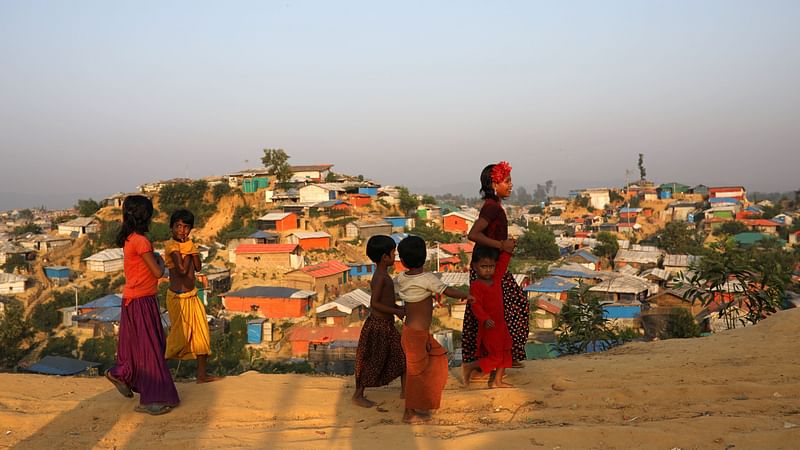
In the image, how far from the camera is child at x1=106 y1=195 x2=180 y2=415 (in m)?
3.85

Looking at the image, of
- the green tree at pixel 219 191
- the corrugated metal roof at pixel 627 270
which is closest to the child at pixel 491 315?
the corrugated metal roof at pixel 627 270

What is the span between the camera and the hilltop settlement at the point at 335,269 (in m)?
15.9

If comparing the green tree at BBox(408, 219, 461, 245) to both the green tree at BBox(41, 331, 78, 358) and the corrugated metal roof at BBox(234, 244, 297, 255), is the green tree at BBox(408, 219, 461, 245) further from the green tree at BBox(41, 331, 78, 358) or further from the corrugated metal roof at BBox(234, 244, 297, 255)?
the green tree at BBox(41, 331, 78, 358)

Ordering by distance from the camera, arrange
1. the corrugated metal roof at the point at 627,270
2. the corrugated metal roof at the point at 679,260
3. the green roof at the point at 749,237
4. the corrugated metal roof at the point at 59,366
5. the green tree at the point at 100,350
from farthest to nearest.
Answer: the green roof at the point at 749,237, the corrugated metal roof at the point at 627,270, the corrugated metal roof at the point at 679,260, the green tree at the point at 100,350, the corrugated metal roof at the point at 59,366

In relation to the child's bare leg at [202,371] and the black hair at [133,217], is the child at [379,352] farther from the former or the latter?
the black hair at [133,217]

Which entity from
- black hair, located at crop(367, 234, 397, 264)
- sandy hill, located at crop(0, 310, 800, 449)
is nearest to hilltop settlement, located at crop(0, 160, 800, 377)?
sandy hill, located at crop(0, 310, 800, 449)

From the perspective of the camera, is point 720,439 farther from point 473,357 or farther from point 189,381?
point 189,381

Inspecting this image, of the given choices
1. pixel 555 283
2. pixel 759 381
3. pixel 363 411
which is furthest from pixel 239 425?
pixel 555 283

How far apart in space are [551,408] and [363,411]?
4.01ft

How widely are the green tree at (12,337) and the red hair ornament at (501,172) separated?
67.1 feet

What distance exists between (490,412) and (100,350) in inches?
775

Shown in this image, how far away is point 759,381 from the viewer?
377 centimetres

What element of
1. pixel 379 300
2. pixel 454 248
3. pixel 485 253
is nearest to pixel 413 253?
pixel 379 300

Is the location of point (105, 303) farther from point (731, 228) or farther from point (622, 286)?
point (731, 228)
